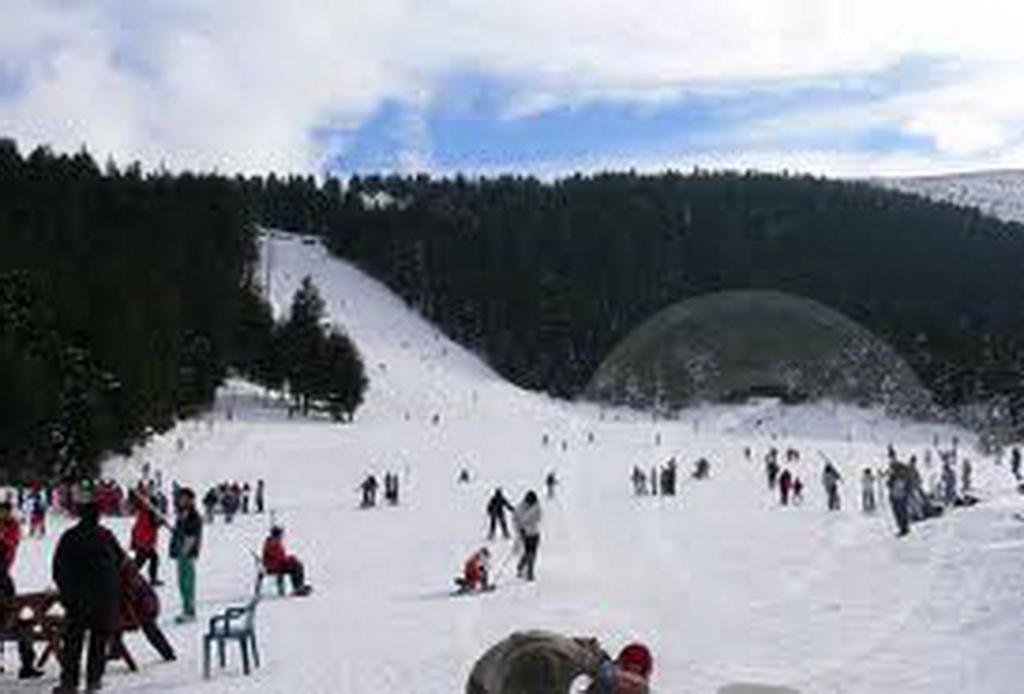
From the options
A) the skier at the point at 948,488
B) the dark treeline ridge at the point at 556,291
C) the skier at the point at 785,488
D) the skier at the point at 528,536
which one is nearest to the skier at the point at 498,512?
the skier at the point at 528,536

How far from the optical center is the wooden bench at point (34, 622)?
1534 centimetres

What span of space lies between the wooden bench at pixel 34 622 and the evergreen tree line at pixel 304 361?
84982 millimetres

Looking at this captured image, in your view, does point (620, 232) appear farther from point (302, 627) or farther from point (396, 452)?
point (302, 627)

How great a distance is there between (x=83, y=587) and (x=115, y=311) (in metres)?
58.9

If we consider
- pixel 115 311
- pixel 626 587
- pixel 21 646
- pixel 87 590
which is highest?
pixel 115 311

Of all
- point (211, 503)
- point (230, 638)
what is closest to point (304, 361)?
point (211, 503)

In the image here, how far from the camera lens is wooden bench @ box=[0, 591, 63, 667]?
1534cm

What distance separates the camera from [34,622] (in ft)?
50.8

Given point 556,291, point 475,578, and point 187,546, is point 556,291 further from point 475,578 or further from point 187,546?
point 187,546

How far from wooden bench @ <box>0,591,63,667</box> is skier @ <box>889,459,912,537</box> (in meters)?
17.2

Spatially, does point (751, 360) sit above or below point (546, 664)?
above

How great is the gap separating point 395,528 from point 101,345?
103 feet

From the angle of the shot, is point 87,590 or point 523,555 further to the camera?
point 523,555

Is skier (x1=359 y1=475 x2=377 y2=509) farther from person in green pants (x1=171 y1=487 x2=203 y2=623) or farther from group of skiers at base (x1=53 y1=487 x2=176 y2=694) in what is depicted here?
group of skiers at base (x1=53 y1=487 x2=176 y2=694)
